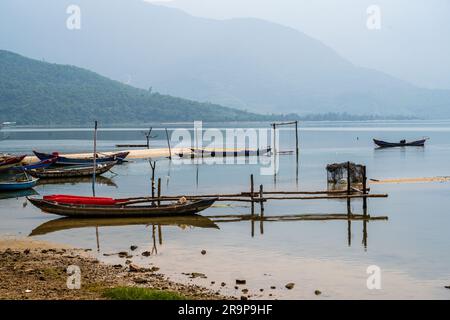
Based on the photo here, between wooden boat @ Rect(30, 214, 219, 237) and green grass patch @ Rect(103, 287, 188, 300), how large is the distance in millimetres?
13664

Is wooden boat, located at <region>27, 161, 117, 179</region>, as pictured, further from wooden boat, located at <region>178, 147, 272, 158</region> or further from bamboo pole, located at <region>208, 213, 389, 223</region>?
wooden boat, located at <region>178, 147, 272, 158</region>

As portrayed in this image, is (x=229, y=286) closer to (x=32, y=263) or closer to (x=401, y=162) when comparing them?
(x=32, y=263)

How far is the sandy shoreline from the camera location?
1714 cm

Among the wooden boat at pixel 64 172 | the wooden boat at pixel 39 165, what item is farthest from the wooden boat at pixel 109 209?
the wooden boat at pixel 39 165

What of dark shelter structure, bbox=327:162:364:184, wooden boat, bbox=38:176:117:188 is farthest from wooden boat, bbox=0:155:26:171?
dark shelter structure, bbox=327:162:364:184

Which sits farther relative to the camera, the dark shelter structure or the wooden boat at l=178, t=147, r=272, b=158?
the wooden boat at l=178, t=147, r=272, b=158

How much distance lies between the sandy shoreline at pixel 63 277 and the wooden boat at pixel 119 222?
18.6 feet

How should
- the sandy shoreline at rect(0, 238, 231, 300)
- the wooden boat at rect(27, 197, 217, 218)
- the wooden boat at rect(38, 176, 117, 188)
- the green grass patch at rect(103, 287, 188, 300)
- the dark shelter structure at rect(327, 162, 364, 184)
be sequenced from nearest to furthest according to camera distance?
the green grass patch at rect(103, 287, 188, 300), the sandy shoreline at rect(0, 238, 231, 300), the wooden boat at rect(27, 197, 217, 218), the dark shelter structure at rect(327, 162, 364, 184), the wooden boat at rect(38, 176, 117, 188)

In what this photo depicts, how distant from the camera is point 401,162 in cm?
7519

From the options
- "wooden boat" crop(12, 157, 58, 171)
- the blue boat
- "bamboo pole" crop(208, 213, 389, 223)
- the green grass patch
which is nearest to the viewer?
the green grass patch

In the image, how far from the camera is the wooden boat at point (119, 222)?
30.7 m

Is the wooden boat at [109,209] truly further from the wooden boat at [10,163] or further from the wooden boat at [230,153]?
the wooden boat at [230,153]

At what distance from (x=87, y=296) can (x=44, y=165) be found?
4247cm

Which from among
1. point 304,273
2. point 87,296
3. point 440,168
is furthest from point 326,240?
point 440,168
